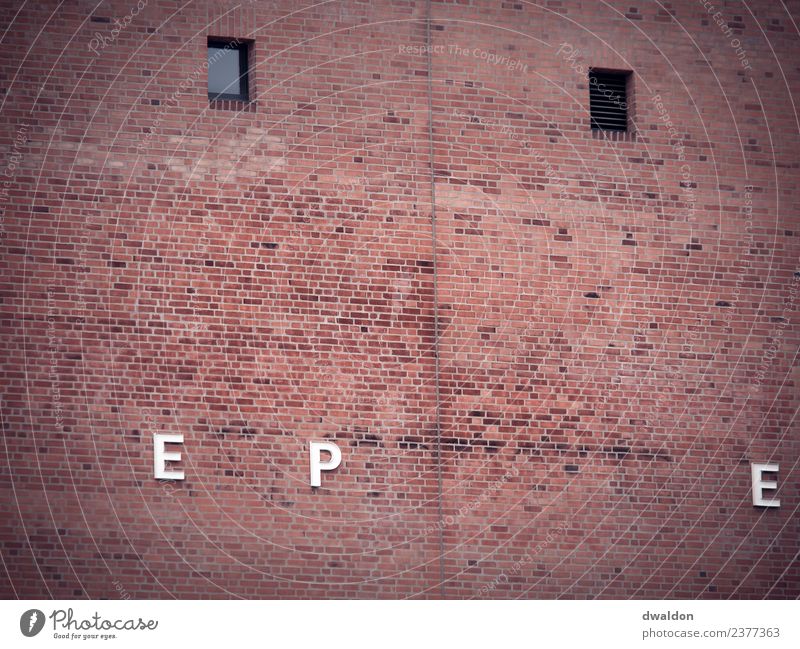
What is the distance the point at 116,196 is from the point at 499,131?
4159 mm

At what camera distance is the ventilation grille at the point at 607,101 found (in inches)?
717

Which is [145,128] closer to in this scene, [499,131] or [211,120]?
[211,120]

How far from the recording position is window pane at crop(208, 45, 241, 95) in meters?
17.0

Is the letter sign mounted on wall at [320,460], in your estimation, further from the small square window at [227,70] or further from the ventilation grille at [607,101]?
the ventilation grille at [607,101]

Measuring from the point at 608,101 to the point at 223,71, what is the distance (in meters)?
4.30

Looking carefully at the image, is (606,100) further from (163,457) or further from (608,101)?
(163,457)

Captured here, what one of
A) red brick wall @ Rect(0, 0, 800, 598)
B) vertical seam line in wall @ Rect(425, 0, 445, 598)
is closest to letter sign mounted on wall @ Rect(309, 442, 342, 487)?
red brick wall @ Rect(0, 0, 800, 598)

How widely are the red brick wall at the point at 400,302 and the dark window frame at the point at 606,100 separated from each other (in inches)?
5.8
